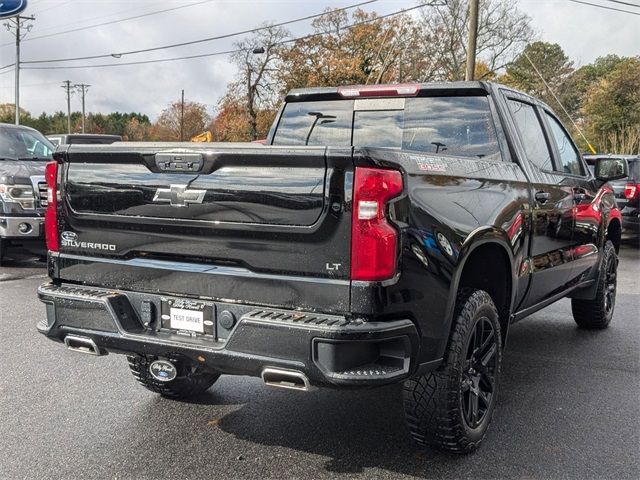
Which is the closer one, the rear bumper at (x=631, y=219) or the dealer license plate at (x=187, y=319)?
the dealer license plate at (x=187, y=319)

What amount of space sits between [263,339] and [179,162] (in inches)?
36.9

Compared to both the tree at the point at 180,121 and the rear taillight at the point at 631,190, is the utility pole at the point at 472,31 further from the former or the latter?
the tree at the point at 180,121

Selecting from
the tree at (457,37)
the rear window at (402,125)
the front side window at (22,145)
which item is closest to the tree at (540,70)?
the tree at (457,37)

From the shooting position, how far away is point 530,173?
14.2 feet

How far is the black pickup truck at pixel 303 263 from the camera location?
2.78 metres

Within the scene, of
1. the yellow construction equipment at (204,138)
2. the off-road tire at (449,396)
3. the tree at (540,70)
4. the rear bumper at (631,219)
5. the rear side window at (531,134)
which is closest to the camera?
the off-road tire at (449,396)

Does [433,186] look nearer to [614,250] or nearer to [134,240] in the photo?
[134,240]

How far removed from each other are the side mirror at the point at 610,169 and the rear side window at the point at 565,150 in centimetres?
40

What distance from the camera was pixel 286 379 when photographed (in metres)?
2.86

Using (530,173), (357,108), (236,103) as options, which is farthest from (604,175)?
(236,103)

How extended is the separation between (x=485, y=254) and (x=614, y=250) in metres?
3.38

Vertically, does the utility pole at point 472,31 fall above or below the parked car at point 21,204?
above

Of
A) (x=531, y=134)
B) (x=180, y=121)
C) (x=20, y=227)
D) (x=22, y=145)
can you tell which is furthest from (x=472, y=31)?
(x=180, y=121)

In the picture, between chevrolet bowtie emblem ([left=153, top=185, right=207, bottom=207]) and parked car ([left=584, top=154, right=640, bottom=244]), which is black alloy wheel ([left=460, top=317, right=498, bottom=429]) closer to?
chevrolet bowtie emblem ([left=153, top=185, right=207, bottom=207])
